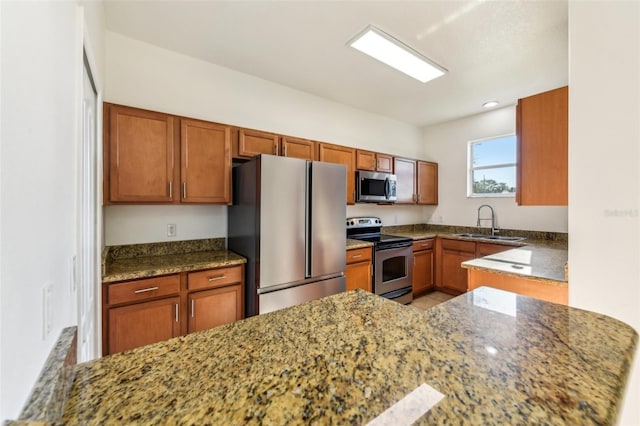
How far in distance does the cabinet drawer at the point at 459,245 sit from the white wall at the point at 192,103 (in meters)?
2.16

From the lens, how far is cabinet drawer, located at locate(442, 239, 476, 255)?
3.55 m

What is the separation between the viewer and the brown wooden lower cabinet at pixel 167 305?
5.66 feet

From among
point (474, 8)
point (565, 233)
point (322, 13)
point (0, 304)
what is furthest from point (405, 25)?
point (565, 233)

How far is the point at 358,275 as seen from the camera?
9.77ft

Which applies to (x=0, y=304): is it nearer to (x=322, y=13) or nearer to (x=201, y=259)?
(x=201, y=259)

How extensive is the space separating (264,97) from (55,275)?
265cm

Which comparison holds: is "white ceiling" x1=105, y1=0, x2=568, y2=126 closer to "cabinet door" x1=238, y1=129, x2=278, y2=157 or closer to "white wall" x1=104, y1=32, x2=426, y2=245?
"white wall" x1=104, y1=32, x2=426, y2=245

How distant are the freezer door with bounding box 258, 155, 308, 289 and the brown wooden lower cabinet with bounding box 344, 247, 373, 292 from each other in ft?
2.31

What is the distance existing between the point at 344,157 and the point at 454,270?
7.51ft

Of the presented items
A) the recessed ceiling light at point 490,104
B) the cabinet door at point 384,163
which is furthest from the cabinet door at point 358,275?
the recessed ceiling light at point 490,104

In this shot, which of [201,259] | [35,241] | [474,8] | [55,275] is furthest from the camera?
[201,259]

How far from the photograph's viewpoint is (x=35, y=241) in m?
0.62

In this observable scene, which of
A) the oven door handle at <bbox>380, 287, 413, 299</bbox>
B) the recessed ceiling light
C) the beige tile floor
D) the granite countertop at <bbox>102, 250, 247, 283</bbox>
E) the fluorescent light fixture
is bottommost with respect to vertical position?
the beige tile floor

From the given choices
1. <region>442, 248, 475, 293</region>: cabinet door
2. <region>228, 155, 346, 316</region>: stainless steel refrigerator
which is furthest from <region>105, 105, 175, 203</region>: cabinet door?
<region>442, 248, 475, 293</region>: cabinet door
